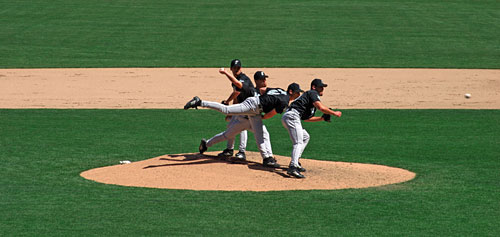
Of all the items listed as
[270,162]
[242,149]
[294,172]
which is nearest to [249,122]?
[270,162]

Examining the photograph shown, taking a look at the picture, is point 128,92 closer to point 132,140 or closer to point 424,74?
point 132,140

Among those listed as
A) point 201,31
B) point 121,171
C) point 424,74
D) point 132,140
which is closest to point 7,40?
point 201,31

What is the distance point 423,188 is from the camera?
12211 mm

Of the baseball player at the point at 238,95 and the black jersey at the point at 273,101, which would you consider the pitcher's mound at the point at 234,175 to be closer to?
the baseball player at the point at 238,95

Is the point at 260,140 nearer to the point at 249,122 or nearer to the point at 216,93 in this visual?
the point at 249,122

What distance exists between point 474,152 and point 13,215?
29.8ft

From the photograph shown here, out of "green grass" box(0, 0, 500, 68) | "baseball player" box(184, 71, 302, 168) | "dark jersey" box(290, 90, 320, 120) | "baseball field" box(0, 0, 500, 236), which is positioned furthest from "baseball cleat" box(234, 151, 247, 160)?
"green grass" box(0, 0, 500, 68)

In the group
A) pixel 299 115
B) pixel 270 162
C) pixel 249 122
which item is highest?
pixel 299 115

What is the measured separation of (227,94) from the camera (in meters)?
25.2

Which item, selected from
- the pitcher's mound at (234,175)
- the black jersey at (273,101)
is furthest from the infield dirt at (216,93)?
A: the black jersey at (273,101)

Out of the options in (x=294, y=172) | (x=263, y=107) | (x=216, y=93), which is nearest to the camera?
(x=294, y=172)

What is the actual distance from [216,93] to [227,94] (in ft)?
1.16

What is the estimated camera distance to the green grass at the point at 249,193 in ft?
32.5

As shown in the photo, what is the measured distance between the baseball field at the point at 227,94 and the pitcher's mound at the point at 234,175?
18 centimetres
